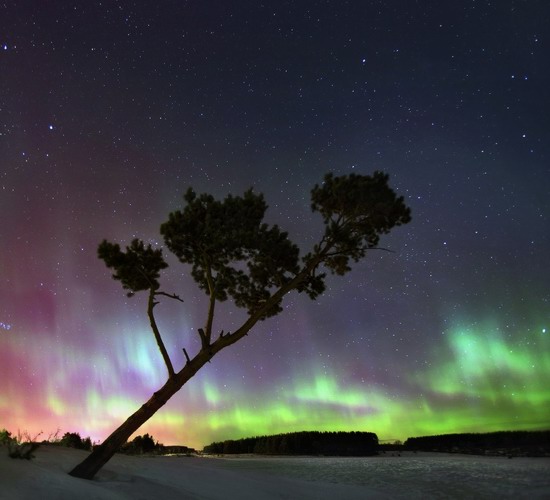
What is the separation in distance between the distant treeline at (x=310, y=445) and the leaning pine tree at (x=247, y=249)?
44.7 m

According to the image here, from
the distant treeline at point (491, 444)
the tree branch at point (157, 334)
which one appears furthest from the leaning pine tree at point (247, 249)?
the distant treeline at point (491, 444)

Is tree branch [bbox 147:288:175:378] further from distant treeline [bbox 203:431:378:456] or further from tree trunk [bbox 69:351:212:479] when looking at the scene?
distant treeline [bbox 203:431:378:456]

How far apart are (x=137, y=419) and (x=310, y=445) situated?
48637 mm

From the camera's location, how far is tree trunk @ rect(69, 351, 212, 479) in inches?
573

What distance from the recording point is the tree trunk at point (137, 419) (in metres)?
14.6

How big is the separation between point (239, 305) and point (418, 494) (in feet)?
37.6

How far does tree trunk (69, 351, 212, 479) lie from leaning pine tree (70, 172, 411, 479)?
4 centimetres

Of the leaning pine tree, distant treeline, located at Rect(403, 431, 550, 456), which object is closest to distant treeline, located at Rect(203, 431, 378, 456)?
distant treeline, located at Rect(403, 431, 550, 456)

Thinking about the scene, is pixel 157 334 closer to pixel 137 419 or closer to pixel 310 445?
pixel 137 419

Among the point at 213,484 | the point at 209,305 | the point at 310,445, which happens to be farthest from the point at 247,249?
the point at 310,445

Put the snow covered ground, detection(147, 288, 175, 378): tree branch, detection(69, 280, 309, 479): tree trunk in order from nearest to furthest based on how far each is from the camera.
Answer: the snow covered ground → detection(69, 280, 309, 479): tree trunk → detection(147, 288, 175, 378): tree branch

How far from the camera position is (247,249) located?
18.6m

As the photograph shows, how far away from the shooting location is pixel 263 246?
18609mm

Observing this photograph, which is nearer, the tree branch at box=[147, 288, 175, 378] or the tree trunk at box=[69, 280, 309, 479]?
the tree trunk at box=[69, 280, 309, 479]
